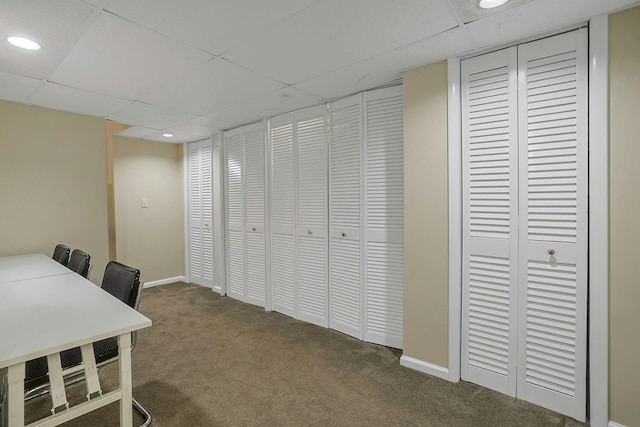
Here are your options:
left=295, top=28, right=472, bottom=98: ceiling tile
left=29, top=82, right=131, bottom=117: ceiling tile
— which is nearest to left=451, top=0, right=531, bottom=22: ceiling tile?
left=295, top=28, right=472, bottom=98: ceiling tile

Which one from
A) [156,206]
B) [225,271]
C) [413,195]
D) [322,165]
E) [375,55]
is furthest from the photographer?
[156,206]

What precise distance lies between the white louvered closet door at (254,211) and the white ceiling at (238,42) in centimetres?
89

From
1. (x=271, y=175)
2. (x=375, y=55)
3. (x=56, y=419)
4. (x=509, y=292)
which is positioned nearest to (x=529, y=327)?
(x=509, y=292)

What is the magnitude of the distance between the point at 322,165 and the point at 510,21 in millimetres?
1836

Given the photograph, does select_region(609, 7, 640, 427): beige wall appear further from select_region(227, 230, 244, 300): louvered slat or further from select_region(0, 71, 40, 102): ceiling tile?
select_region(0, 71, 40, 102): ceiling tile

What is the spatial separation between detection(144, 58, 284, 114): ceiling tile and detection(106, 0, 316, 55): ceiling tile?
1.20 feet

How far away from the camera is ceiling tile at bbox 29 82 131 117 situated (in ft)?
8.79

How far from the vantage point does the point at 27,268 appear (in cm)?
240

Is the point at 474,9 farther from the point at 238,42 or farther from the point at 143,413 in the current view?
the point at 143,413

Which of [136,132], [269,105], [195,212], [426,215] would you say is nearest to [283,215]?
[269,105]

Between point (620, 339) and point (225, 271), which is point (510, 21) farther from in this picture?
point (225, 271)

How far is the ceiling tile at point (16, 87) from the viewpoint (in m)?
2.44

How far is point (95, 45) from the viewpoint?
1.92 m

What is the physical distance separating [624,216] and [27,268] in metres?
3.91
